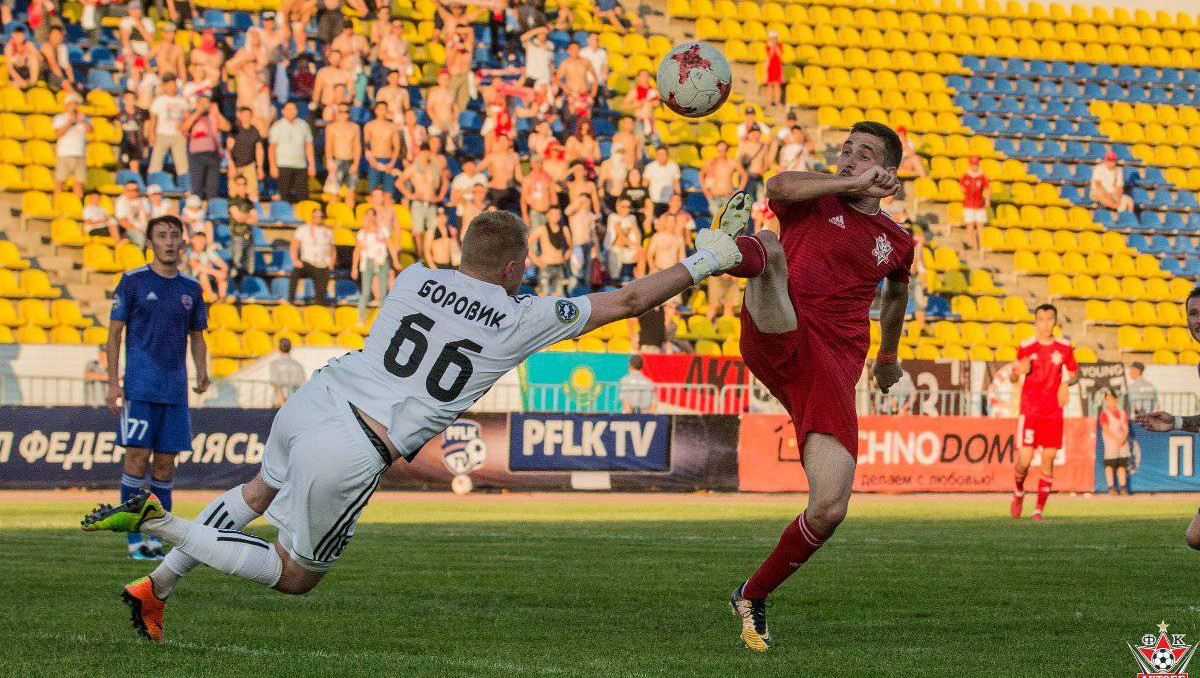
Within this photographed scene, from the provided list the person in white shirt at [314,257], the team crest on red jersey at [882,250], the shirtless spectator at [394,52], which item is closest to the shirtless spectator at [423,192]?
the person in white shirt at [314,257]

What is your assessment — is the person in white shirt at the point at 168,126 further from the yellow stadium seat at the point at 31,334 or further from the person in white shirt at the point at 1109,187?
the person in white shirt at the point at 1109,187

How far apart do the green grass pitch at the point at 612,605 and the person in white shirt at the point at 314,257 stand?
28.2 feet

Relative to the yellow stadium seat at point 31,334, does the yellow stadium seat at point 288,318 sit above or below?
above

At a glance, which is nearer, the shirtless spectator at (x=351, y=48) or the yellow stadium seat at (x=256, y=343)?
the yellow stadium seat at (x=256, y=343)

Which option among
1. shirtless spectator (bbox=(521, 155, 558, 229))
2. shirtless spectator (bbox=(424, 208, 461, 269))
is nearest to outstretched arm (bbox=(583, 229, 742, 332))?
shirtless spectator (bbox=(424, 208, 461, 269))

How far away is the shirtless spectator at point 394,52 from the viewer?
2700cm

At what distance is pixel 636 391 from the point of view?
2277cm

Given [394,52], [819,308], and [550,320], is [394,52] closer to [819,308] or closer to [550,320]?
[819,308]

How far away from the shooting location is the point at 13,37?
25172 mm

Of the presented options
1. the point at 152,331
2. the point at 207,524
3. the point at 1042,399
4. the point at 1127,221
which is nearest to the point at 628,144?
the point at 1042,399

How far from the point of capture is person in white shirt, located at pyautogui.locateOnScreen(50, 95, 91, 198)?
2408 centimetres

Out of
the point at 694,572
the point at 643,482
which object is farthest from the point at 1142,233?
the point at 694,572

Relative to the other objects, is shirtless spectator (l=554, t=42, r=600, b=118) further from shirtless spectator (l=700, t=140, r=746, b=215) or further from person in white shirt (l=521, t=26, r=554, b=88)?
shirtless spectator (l=700, t=140, r=746, b=215)

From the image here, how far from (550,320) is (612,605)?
2951mm
